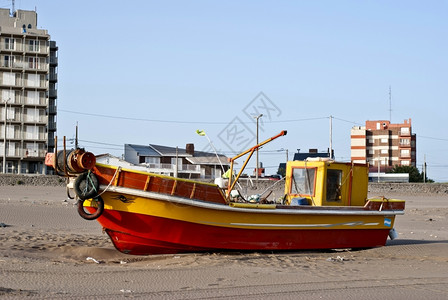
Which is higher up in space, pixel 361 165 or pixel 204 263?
pixel 361 165

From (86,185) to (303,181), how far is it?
5412 millimetres

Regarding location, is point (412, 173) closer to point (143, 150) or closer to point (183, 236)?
point (143, 150)

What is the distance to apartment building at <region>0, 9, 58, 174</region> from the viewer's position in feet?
196

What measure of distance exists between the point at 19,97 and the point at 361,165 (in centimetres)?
5091

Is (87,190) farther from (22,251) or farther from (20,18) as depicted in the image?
(20,18)

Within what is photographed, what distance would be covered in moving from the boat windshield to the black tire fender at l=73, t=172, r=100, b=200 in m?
5.19

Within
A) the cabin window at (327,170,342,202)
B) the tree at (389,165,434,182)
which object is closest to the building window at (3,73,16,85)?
the tree at (389,165,434,182)

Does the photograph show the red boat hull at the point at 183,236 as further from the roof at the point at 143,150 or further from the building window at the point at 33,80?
the roof at the point at 143,150

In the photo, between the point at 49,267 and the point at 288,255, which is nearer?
the point at 49,267

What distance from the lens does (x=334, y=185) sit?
14688mm

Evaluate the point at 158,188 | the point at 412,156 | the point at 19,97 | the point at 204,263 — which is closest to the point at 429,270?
the point at 204,263

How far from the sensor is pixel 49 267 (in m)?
10.1

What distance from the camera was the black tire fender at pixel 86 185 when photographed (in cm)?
1155

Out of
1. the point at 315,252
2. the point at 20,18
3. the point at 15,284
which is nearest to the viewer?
the point at 15,284
